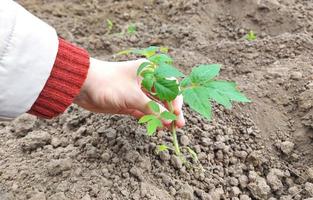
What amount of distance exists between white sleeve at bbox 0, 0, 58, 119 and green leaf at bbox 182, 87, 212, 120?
0.44 meters

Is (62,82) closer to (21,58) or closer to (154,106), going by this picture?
(21,58)

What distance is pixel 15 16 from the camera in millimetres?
1485

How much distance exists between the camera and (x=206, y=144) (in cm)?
180

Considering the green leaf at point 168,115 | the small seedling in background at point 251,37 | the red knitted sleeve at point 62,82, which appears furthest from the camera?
the small seedling in background at point 251,37

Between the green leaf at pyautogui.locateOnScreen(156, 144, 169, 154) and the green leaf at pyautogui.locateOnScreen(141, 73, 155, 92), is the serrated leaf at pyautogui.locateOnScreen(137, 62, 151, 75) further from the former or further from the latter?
the green leaf at pyautogui.locateOnScreen(156, 144, 169, 154)

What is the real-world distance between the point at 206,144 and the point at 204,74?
0.43 m

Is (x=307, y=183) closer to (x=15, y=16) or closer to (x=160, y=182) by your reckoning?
(x=160, y=182)

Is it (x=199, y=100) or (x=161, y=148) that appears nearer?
(x=199, y=100)

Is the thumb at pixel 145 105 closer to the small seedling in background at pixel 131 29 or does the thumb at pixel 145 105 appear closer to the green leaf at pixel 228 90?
the green leaf at pixel 228 90

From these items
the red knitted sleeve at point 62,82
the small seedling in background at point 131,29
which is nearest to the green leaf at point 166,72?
the red knitted sleeve at point 62,82

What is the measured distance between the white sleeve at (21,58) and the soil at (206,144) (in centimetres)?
28

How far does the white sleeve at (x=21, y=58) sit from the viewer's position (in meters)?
1.47

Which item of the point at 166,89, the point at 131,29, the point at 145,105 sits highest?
the point at 166,89

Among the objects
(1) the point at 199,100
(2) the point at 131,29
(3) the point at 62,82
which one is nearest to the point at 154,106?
→ (1) the point at 199,100
